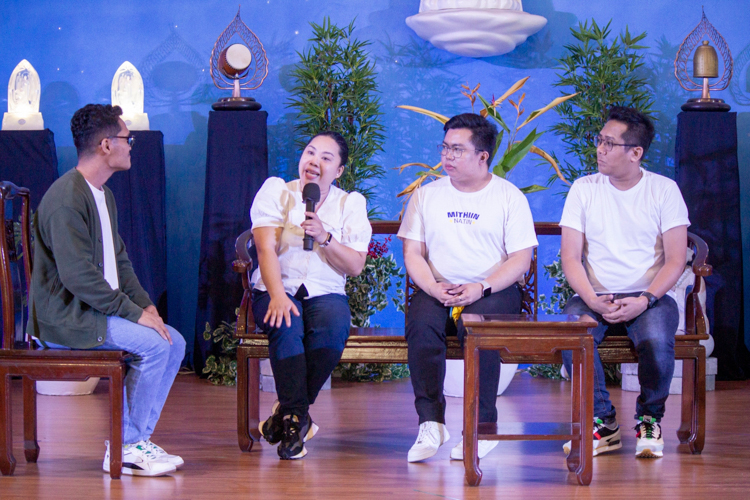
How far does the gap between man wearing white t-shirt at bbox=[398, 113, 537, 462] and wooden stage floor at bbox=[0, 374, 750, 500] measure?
25 cm

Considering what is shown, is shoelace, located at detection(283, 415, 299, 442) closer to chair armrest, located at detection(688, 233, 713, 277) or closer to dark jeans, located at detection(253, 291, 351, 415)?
dark jeans, located at detection(253, 291, 351, 415)

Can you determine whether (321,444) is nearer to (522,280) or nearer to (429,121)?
(522,280)

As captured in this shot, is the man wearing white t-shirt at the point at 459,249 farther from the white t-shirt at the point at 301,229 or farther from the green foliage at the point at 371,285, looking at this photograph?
the green foliage at the point at 371,285

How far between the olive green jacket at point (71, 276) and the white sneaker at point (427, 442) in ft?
3.41

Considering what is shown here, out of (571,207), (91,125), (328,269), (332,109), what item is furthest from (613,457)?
(332,109)

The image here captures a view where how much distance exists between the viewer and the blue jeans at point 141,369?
260 cm

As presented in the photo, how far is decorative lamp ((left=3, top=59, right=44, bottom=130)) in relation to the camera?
4586 millimetres

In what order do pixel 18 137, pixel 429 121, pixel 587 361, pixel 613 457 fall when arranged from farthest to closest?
pixel 429 121 → pixel 18 137 → pixel 613 457 → pixel 587 361

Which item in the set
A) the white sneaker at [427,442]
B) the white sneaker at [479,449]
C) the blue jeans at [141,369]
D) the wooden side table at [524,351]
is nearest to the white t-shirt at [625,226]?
the wooden side table at [524,351]

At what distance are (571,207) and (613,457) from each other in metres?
0.95

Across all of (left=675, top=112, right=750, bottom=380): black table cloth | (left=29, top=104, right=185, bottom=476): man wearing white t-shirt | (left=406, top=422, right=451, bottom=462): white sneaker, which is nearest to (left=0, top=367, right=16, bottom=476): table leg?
(left=29, top=104, right=185, bottom=476): man wearing white t-shirt

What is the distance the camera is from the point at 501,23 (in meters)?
4.74

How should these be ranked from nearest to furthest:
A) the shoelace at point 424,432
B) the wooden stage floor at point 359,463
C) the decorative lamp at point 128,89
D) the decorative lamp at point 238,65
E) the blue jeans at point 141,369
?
the wooden stage floor at point 359,463, the blue jeans at point 141,369, the shoelace at point 424,432, the decorative lamp at point 238,65, the decorative lamp at point 128,89

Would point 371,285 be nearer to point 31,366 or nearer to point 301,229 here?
point 301,229
